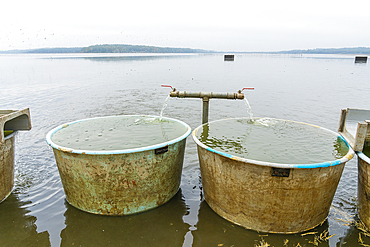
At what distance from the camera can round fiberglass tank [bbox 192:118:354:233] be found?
3020mm

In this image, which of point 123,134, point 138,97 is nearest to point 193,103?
point 138,97

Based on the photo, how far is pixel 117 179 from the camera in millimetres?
3494

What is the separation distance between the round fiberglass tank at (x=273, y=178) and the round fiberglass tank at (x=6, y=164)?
335 cm

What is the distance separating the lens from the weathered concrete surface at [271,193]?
9.96ft

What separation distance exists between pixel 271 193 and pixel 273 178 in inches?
9.4

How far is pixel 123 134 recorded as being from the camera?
173 inches

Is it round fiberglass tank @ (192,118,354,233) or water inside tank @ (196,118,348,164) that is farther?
water inside tank @ (196,118,348,164)

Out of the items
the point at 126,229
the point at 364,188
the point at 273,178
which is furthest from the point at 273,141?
the point at 126,229

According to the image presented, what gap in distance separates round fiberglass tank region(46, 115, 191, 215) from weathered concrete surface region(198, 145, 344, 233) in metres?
0.80

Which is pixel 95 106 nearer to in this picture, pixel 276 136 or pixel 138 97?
pixel 138 97

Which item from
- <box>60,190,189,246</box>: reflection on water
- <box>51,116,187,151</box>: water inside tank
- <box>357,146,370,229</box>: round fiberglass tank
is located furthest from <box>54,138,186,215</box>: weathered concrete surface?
<box>357,146,370,229</box>: round fiberglass tank

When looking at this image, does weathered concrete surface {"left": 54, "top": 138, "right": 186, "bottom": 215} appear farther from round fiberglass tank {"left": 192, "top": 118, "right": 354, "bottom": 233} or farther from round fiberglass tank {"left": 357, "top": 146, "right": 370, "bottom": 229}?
round fiberglass tank {"left": 357, "top": 146, "right": 370, "bottom": 229}

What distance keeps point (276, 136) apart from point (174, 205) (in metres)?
2.27

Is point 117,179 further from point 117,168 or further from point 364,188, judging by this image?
point 364,188
